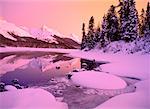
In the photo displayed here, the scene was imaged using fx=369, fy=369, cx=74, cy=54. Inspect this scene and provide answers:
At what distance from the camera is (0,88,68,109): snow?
96.5 inches

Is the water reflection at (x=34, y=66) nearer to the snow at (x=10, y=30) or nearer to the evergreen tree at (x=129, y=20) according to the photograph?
the snow at (x=10, y=30)

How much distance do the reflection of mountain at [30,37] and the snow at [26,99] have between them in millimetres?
320

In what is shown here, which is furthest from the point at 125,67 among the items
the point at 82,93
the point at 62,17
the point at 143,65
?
the point at 62,17

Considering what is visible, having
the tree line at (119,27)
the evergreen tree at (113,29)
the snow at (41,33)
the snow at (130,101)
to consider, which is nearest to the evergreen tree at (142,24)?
the tree line at (119,27)

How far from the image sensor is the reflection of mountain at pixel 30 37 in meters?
2.50

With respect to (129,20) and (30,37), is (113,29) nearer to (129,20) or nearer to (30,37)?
(129,20)

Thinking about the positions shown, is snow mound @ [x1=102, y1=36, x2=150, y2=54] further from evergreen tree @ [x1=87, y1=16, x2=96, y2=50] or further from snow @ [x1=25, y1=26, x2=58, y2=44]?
snow @ [x1=25, y1=26, x2=58, y2=44]

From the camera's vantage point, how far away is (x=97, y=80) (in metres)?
2.49

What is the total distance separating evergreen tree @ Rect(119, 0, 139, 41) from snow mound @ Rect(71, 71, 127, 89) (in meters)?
0.29

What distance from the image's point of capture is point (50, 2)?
253 centimetres

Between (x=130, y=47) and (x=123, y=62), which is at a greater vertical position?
(x=130, y=47)

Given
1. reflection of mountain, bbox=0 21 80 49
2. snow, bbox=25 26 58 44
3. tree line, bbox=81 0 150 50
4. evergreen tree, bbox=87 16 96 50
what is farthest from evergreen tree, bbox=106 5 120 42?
snow, bbox=25 26 58 44

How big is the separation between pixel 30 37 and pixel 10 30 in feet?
0.47

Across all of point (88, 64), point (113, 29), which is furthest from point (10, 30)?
point (113, 29)
